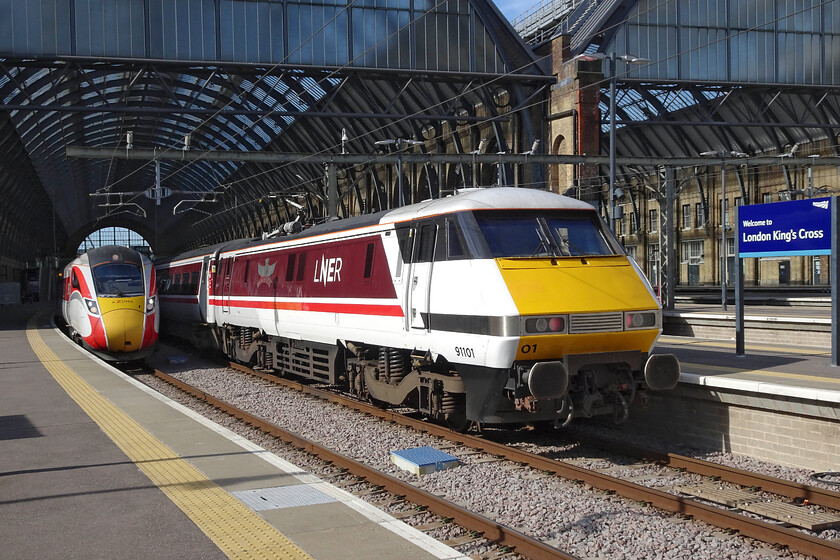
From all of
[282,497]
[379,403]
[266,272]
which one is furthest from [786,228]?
[266,272]

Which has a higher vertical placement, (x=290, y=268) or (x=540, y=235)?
(x=540, y=235)

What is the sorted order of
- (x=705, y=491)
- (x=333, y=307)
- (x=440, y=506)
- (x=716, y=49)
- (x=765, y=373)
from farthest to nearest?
(x=716, y=49), (x=333, y=307), (x=765, y=373), (x=705, y=491), (x=440, y=506)

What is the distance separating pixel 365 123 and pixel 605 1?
14573mm

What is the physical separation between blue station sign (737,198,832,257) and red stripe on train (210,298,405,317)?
22.3ft

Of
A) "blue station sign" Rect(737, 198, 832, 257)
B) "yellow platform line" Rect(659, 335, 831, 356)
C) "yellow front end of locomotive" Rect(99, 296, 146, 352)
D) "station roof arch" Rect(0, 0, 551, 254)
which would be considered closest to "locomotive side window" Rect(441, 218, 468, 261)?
"blue station sign" Rect(737, 198, 832, 257)

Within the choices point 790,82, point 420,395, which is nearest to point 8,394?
point 420,395

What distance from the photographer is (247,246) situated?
70.7ft

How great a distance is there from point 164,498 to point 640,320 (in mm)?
6058

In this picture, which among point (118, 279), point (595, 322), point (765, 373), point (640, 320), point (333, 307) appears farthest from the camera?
point (118, 279)

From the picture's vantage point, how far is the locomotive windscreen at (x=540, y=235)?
10.8 meters

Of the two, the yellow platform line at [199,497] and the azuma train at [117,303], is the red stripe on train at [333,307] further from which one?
the yellow platform line at [199,497]

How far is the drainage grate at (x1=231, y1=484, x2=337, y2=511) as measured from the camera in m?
7.87

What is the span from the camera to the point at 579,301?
33.9ft

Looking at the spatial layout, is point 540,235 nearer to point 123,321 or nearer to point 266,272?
point 266,272
